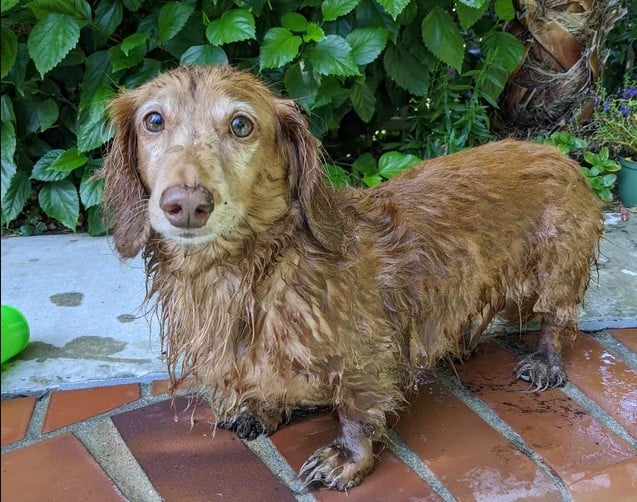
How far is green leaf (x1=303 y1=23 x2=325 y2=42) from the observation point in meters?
2.74

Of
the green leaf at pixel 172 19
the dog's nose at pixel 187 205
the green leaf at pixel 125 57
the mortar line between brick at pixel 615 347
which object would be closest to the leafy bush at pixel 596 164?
the mortar line between brick at pixel 615 347

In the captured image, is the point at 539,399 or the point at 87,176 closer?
the point at 87,176

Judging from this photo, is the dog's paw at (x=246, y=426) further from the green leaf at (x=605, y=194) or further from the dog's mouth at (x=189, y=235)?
the green leaf at (x=605, y=194)

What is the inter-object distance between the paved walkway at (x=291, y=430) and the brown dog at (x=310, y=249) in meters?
0.10

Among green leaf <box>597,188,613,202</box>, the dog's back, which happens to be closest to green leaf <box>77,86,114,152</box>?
the dog's back

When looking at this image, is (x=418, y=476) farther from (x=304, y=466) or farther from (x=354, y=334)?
(x=354, y=334)

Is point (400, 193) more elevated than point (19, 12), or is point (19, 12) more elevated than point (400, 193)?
point (19, 12)

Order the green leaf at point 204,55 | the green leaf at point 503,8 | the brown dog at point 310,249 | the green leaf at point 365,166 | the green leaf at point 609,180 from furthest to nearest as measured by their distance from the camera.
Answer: the green leaf at point 609,180, the green leaf at point 365,166, the green leaf at point 503,8, the green leaf at point 204,55, the brown dog at point 310,249

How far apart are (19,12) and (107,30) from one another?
4.70 ft

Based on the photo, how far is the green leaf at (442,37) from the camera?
2959mm

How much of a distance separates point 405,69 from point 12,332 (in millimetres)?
2764

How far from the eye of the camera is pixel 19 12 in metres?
1.28

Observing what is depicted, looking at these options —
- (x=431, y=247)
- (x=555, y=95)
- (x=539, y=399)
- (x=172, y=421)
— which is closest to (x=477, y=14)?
(x=555, y=95)

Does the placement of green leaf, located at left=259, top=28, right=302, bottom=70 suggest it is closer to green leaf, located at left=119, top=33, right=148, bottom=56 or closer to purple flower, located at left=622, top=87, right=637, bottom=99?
green leaf, located at left=119, top=33, right=148, bottom=56
